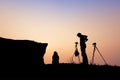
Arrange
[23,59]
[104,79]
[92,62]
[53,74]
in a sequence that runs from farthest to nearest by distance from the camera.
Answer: [92,62] < [23,59] < [53,74] < [104,79]

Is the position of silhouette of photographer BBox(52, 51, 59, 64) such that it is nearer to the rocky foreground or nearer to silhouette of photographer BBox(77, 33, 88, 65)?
the rocky foreground

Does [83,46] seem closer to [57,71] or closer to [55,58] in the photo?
[55,58]

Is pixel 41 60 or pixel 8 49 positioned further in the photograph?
pixel 41 60

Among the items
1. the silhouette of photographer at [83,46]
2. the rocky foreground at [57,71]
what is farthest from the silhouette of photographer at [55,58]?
the silhouette of photographer at [83,46]

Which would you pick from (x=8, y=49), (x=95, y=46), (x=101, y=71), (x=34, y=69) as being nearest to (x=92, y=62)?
(x=95, y=46)

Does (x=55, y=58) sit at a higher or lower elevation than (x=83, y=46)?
lower

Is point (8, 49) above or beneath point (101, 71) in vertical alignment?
above

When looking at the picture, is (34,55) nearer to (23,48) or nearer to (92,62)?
(23,48)

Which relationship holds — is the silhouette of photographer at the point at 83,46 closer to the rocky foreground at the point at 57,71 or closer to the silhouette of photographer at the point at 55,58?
the rocky foreground at the point at 57,71

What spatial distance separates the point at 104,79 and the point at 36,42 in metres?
11.0

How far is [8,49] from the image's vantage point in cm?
3075

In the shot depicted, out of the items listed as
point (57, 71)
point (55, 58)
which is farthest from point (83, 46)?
point (57, 71)

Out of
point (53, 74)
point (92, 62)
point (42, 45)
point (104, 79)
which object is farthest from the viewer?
point (92, 62)

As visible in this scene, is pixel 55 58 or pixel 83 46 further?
pixel 55 58
